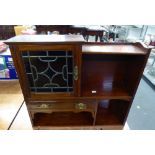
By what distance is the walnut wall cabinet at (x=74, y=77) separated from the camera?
73 centimetres

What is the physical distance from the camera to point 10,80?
1326 mm

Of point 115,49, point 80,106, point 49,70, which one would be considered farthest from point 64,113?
point 115,49

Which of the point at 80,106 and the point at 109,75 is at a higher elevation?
the point at 109,75

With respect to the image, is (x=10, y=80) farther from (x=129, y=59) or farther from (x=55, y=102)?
(x=129, y=59)

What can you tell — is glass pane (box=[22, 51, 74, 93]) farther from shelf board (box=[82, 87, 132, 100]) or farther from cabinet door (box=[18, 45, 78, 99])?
shelf board (box=[82, 87, 132, 100])

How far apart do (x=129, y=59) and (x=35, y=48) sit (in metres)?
0.60

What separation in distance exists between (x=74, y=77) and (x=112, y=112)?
580mm

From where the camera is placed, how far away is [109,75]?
41.8 inches

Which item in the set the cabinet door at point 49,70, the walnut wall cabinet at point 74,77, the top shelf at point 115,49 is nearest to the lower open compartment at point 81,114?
the walnut wall cabinet at point 74,77

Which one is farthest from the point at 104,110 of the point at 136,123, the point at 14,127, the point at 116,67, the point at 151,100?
the point at 151,100

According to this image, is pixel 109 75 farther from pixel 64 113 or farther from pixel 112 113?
pixel 64 113

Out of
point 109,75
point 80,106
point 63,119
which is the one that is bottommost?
point 63,119
